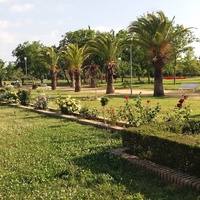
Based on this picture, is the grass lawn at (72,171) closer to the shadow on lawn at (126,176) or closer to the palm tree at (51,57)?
the shadow on lawn at (126,176)

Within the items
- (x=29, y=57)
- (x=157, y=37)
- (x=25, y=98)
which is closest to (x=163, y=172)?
(x=25, y=98)

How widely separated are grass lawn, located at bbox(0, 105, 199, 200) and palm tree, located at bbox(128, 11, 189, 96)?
14844 mm

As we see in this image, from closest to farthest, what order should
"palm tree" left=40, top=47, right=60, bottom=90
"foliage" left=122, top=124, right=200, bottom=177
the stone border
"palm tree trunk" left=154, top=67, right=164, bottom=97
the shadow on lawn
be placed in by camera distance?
the shadow on lawn → the stone border → "foliage" left=122, top=124, right=200, bottom=177 → "palm tree trunk" left=154, top=67, right=164, bottom=97 → "palm tree" left=40, top=47, right=60, bottom=90

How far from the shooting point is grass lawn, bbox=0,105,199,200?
4812 millimetres

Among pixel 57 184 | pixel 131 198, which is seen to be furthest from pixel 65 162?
pixel 131 198

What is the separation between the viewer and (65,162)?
6344 millimetres

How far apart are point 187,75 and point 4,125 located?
215 ft

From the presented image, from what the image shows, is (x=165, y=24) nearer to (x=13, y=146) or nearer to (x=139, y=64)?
(x=13, y=146)

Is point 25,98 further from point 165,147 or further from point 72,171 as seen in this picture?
point 165,147

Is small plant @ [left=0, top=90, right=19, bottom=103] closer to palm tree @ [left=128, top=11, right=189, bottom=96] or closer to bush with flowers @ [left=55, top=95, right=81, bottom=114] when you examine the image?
bush with flowers @ [left=55, top=95, right=81, bottom=114]

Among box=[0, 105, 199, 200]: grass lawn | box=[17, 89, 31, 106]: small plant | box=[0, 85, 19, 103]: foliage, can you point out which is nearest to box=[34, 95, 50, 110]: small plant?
box=[17, 89, 31, 106]: small plant

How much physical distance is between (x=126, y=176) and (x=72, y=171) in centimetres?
97

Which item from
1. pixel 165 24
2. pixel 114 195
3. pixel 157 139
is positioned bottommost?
pixel 114 195

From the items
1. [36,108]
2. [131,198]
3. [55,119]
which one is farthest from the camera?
[36,108]
